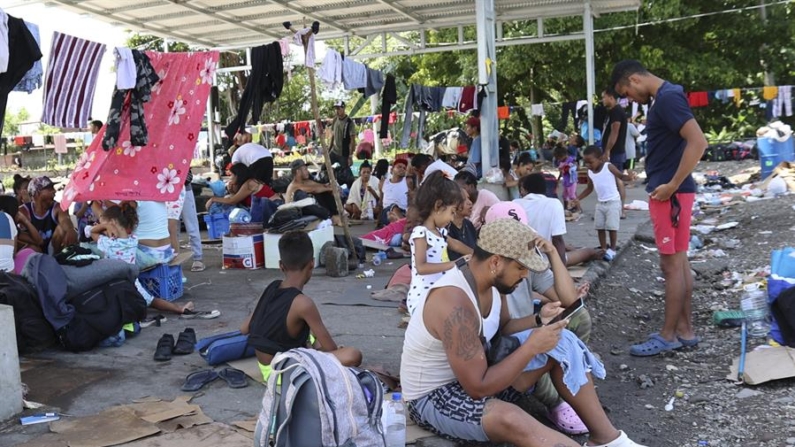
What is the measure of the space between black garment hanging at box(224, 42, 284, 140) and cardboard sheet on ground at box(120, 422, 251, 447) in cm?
543

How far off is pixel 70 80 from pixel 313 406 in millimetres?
5509

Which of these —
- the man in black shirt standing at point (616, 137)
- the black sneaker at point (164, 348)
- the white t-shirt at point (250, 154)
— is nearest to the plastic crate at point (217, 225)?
the white t-shirt at point (250, 154)

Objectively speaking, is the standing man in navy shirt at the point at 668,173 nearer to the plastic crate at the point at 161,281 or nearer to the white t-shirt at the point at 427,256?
the white t-shirt at the point at 427,256

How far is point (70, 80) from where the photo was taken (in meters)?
7.26

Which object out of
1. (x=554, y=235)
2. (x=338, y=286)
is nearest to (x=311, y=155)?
(x=338, y=286)

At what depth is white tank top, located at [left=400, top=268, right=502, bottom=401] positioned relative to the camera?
3.43 m

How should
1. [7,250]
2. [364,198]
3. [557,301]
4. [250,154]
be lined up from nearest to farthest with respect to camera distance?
1. [557,301]
2. [7,250]
3. [250,154]
4. [364,198]

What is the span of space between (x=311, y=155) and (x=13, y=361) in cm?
2202

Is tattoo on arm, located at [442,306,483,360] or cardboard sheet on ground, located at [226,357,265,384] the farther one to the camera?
cardboard sheet on ground, located at [226,357,265,384]

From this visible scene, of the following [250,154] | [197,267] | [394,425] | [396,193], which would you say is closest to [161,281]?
[197,267]

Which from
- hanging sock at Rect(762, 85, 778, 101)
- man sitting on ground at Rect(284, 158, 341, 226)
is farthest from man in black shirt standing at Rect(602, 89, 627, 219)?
hanging sock at Rect(762, 85, 778, 101)

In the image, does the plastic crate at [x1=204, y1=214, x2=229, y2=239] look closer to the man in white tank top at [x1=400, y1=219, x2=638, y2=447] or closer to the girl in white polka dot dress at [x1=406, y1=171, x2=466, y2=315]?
the girl in white polka dot dress at [x1=406, y1=171, x2=466, y2=315]

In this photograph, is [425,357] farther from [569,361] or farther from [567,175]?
[567,175]

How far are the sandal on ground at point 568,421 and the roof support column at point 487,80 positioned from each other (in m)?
7.23
